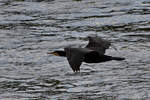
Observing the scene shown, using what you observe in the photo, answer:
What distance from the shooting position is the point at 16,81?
48.0ft

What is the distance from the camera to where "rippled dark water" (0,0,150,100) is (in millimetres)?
13766

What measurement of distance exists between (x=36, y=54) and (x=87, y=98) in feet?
14.0

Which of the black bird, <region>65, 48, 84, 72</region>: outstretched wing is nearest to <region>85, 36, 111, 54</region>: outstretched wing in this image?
the black bird

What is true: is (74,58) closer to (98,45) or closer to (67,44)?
(98,45)

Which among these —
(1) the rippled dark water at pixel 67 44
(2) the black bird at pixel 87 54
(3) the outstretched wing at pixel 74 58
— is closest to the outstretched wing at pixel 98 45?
(2) the black bird at pixel 87 54

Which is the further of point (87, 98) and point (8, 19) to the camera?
point (8, 19)

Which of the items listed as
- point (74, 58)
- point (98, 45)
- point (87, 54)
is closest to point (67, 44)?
point (98, 45)

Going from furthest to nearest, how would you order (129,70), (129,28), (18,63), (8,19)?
(8,19)
(129,28)
(18,63)
(129,70)

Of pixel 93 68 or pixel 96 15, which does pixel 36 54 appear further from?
pixel 96 15

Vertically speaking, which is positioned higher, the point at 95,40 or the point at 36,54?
the point at 95,40

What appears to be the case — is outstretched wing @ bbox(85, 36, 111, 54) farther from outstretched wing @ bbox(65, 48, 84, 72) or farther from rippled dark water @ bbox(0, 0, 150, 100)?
outstretched wing @ bbox(65, 48, 84, 72)

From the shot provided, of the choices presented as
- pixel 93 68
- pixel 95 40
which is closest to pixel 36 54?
pixel 93 68

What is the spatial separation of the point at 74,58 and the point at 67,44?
591 centimetres

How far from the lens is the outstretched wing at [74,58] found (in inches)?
468
